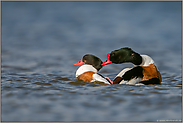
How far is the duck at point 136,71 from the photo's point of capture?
8.75m

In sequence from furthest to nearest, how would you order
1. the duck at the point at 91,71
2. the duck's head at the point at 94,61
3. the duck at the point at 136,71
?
the duck's head at the point at 94,61
the duck at the point at 91,71
the duck at the point at 136,71

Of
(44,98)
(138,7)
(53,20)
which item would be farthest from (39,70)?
(138,7)

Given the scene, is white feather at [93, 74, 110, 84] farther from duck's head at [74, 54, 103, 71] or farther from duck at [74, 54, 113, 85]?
duck's head at [74, 54, 103, 71]

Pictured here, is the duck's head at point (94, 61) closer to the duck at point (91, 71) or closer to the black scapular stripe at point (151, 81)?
the duck at point (91, 71)

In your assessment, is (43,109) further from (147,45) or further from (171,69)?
(147,45)

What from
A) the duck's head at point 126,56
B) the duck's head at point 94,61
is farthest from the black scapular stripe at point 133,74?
the duck's head at point 94,61

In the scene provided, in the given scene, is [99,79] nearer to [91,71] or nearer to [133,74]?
[91,71]

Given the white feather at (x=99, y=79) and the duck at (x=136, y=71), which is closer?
the duck at (x=136, y=71)

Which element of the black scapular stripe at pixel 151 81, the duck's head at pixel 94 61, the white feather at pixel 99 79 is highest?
the duck's head at pixel 94 61

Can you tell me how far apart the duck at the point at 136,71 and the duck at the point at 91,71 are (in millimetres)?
448

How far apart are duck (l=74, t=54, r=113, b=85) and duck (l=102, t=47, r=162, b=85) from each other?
448mm

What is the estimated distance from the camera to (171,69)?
461 inches

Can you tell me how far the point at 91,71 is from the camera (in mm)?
9633

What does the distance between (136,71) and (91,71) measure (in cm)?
146
